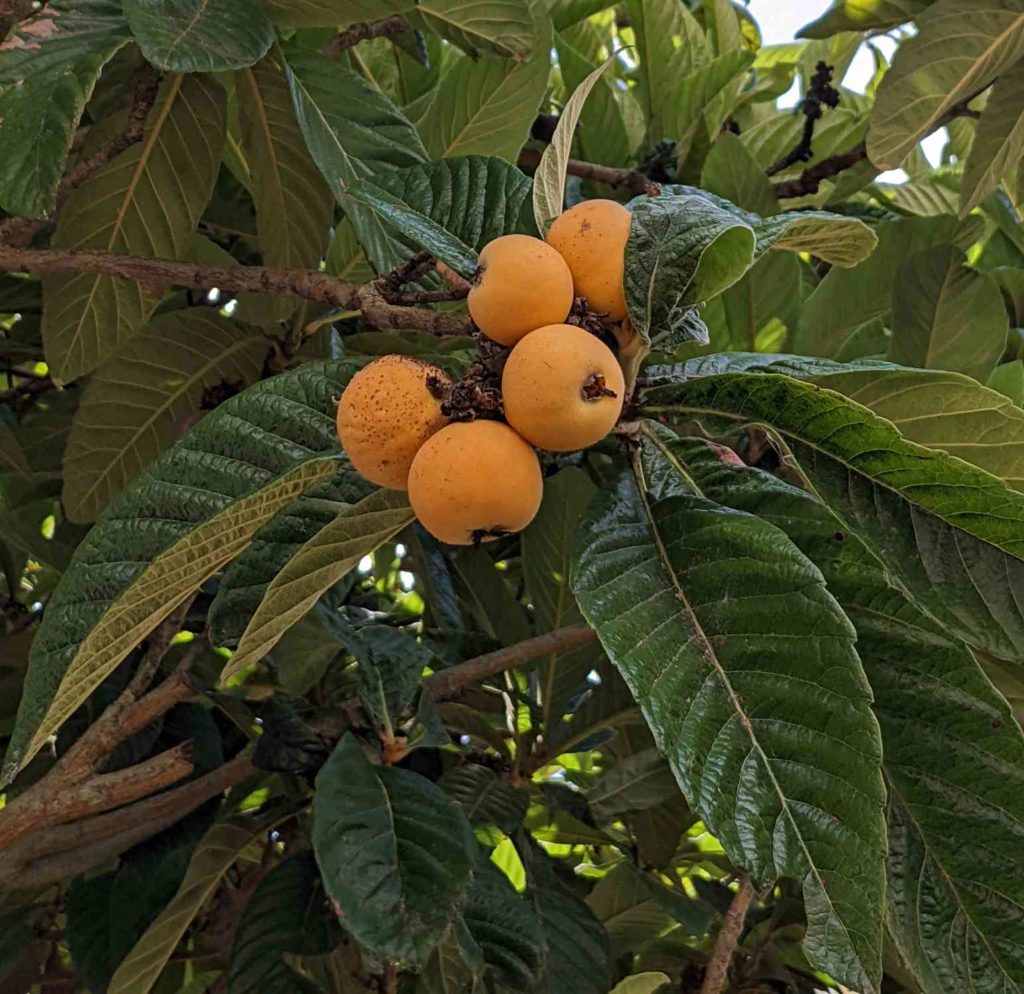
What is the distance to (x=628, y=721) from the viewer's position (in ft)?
4.51

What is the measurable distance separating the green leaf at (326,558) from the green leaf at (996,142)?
0.95m

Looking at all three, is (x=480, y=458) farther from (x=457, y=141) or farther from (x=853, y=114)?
(x=853, y=114)

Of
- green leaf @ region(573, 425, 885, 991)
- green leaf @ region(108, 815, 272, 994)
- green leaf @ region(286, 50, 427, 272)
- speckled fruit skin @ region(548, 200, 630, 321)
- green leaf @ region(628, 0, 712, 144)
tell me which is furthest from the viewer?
green leaf @ region(628, 0, 712, 144)

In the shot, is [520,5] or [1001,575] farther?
[520,5]

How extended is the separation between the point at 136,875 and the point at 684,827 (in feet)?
2.39

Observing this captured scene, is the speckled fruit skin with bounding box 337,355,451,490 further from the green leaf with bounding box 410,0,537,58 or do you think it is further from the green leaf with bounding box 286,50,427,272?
the green leaf with bounding box 410,0,537,58

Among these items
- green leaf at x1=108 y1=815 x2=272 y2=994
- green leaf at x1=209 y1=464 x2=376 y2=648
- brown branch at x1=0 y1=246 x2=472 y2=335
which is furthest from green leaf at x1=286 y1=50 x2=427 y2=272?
green leaf at x1=108 y1=815 x2=272 y2=994

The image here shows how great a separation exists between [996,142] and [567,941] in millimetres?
1073

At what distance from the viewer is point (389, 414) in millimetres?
636

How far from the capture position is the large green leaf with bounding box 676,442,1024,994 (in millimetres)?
625

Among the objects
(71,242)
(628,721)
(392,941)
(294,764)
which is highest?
(71,242)

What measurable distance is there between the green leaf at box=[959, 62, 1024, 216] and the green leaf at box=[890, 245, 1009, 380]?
10cm

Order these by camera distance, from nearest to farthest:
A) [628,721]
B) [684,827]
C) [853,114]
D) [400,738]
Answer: [400,738] < [628,721] < [684,827] < [853,114]

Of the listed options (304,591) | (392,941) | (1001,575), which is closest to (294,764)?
(392,941)
